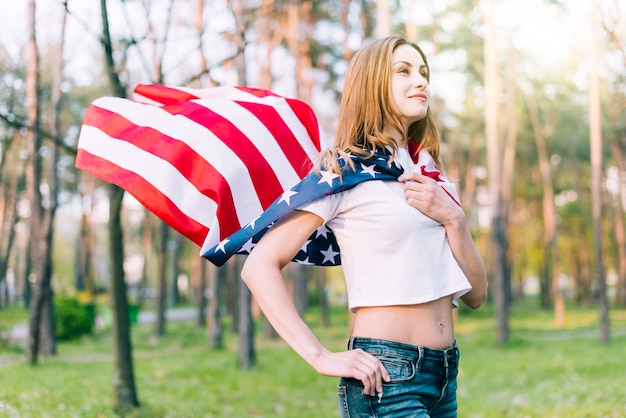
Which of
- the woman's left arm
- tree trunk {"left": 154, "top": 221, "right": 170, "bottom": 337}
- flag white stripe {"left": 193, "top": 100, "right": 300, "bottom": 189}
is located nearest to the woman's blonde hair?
the woman's left arm

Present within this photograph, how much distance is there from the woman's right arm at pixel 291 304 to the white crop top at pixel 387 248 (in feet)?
0.31

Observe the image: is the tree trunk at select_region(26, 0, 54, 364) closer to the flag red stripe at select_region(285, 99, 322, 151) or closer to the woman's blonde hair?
the flag red stripe at select_region(285, 99, 322, 151)

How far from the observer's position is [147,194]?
2.76 metres

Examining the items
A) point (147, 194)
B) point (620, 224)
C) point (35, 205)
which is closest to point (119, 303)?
point (147, 194)

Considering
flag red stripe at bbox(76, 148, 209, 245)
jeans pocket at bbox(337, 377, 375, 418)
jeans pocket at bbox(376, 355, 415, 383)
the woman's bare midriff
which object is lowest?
jeans pocket at bbox(337, 377, 375, 418)

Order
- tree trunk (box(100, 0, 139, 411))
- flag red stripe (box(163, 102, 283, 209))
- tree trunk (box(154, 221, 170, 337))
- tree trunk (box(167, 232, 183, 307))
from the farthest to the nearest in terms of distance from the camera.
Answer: tree trunk (box(167, 232, 183, 307))
tree trunk (box(154, 221, 170, 337))
tree trunk (box(100, 0, 139, 411))
flag red stripe (box(163, 102, 283, 209))

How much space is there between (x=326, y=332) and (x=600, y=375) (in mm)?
11353

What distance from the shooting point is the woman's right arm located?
6.32 ft

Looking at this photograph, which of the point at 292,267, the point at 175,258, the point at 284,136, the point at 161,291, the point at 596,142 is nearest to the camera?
the point at 284,136

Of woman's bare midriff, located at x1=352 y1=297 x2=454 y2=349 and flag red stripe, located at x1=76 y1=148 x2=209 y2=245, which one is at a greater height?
flag red stripe, located at x1=76 y1=148 x2=209 y2=245

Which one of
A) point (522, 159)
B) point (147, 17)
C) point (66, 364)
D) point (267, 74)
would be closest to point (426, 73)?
point (147, 17)

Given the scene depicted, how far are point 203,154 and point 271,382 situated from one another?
8.56 metres

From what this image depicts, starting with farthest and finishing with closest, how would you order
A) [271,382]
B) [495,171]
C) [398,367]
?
[495,171] → [271,382] → [398,367]

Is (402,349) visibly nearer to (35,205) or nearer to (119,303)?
(119,303)
